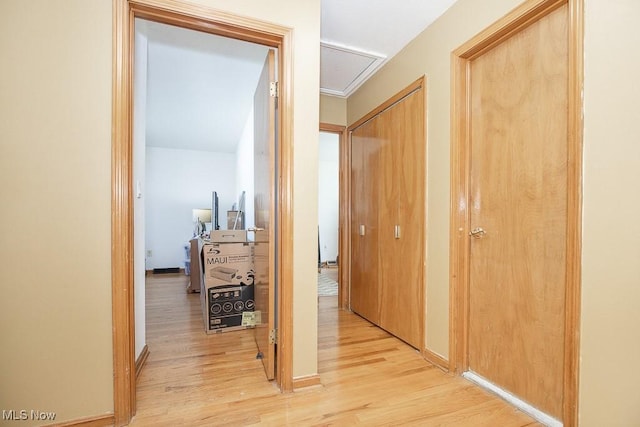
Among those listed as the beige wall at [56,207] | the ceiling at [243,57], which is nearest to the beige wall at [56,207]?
the beige wall at [56,207]

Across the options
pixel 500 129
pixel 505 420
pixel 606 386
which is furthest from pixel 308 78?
pixel 505 420

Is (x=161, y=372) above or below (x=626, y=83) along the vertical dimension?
below

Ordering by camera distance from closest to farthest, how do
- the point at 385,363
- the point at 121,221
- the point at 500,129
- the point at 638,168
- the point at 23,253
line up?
1. the point at 638,168
2. the point at 23,253
3. the point at 121,221
4. the point at 500,129
5. the point at 385,363

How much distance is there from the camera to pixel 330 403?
162 cm

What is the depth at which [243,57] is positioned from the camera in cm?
268

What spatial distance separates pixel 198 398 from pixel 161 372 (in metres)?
0.48

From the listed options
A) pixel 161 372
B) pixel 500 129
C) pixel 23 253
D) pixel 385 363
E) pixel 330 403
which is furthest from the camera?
pixel 385 363

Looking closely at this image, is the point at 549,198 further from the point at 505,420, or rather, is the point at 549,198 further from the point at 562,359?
the point at 505,420

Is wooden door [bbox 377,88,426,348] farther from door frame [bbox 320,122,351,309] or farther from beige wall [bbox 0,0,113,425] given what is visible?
beige wall [bbox 0,0,113,425]

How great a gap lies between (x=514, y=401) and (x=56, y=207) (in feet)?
8.58

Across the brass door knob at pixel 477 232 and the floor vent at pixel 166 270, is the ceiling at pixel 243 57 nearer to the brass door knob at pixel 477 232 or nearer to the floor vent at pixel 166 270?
the brass door knob at pixel 477 232

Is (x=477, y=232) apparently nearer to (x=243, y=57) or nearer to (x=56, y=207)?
(x=56, y=207)

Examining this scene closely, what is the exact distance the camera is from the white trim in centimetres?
143

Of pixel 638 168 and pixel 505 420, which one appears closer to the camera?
pixel 638 168
